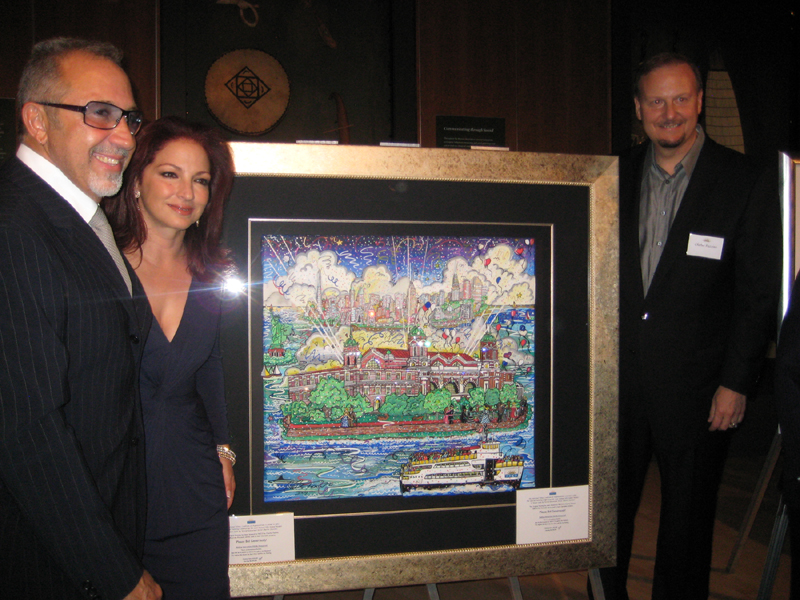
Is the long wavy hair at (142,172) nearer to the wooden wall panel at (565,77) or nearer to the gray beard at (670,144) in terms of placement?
the gray beard at (670,144)

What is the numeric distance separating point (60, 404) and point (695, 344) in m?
1.67

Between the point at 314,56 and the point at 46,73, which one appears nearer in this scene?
the point at 46,73

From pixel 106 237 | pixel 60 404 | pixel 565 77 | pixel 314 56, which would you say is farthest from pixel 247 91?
pixel 60 404

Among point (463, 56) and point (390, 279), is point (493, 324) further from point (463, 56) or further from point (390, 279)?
point (463, 56)

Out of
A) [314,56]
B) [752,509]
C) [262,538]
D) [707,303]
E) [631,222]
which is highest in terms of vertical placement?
[314,56]

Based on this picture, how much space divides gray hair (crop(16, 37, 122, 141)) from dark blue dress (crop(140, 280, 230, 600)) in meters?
0.49

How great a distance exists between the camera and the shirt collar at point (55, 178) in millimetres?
938

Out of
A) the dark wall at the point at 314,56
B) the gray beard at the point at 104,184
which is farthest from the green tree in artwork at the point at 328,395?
the dark wall at the point at 314,56

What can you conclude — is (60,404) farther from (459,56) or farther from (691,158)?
(459,56)

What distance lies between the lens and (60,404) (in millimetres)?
813

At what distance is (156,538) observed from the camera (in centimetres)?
Answer: 117

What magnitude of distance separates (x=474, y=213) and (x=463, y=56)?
2809mm

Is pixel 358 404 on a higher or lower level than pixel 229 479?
higher

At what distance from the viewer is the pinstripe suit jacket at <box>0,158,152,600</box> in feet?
2.60
